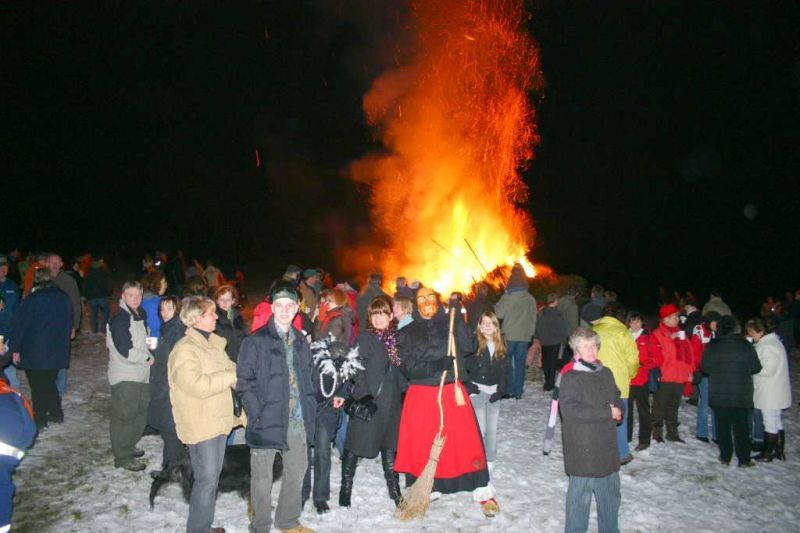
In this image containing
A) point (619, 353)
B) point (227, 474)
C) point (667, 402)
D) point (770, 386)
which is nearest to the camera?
point (227, 474)

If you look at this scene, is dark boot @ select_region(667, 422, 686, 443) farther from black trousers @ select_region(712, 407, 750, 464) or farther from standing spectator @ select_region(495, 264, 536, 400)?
standing spectator @ select_region(495, 264, 536, 400)

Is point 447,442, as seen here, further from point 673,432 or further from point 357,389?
point 673,432

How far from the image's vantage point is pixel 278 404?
14.9ft

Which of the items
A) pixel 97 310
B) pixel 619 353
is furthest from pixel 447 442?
pixel 97 310

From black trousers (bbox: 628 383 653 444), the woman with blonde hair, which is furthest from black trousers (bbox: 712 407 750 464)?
the woman with blonde hair

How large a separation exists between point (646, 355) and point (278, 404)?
5.01 m

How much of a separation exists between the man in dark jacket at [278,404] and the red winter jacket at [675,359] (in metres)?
5.15

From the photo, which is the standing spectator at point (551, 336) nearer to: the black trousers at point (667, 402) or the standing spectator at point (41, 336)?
the black trousers at point (667, 402)

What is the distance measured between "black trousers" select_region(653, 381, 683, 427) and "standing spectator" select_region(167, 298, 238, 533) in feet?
19.3

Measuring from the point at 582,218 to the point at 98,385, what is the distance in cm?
3149

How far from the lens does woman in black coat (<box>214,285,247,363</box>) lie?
598 cm

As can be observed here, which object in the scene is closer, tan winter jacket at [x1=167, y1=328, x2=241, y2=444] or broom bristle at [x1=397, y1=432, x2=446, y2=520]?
tan winter jacket at [x1=167, y1=328, x2=241, y2=444]

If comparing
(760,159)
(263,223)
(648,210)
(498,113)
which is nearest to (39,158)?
(263,223)

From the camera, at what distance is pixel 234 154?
53.0 meters
